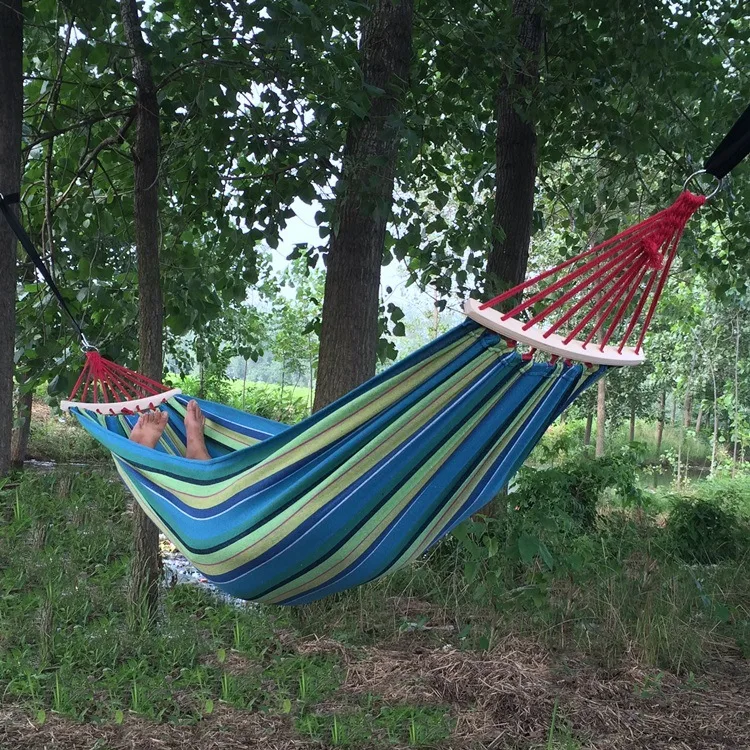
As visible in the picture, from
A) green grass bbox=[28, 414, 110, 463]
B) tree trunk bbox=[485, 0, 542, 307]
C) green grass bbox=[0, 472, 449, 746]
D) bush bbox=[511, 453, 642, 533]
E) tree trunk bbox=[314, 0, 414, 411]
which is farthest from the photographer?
green grass bbox=[28, 414, 110, 463]

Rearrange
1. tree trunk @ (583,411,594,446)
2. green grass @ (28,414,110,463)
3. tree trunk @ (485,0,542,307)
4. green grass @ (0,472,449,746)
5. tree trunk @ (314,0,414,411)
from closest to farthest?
green grass @ (0,472,449,746) < tree trunk @ (314,0,414,411) < tree trunk @ (485,0,542,307) < green grass @ (28,414,110,463) < tree trunk @ (583,411,594,446)

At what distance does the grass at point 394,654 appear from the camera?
1920 millimetres

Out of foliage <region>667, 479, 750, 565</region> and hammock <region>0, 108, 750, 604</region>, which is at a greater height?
hammock <region>0, 108, 750, 604</region>

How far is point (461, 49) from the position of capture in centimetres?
266

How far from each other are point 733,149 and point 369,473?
2.49 feet

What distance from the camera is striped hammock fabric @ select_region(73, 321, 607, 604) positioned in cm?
131

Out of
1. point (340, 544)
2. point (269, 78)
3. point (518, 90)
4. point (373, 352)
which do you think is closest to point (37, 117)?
point (269, 78)

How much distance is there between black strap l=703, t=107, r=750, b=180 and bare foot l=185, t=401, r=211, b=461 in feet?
4.45

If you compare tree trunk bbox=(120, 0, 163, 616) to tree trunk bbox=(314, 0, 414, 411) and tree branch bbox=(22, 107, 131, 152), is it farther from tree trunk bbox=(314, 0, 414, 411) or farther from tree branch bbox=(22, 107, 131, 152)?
tree trunk bbox=(314, 0, 414, 411)

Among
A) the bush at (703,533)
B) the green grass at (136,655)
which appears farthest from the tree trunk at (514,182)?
the green grass at (136,655)

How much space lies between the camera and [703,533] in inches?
153

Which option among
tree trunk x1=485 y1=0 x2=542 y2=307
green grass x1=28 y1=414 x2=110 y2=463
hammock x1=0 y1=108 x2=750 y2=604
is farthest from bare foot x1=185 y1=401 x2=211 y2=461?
green grass x1=28 y1=414 x2=110 y2=463

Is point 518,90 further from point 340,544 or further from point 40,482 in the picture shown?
point 40,482

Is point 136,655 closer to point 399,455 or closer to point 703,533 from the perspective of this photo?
point 399,455
